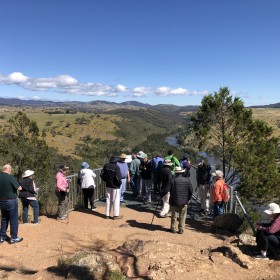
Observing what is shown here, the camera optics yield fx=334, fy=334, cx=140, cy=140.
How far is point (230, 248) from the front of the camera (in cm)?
613

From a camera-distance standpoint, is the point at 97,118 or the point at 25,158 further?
the point at 97,118

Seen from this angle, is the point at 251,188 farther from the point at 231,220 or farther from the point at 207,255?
the point at 207,255

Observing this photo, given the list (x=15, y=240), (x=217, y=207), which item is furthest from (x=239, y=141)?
(x=15, y=240)

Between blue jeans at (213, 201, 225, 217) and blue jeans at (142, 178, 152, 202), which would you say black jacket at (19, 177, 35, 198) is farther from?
blue jeans at (213, 201, 225, 217)

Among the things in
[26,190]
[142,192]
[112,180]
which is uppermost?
[112,180]

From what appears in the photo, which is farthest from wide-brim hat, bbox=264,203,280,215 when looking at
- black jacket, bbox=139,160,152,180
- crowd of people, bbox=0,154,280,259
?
black jacket, bbox=139,160,152,180

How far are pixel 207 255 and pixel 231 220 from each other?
7.50 feet

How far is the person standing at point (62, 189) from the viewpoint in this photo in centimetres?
855

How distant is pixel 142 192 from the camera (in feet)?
36.7

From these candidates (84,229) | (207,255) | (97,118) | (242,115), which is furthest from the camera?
(97,118)

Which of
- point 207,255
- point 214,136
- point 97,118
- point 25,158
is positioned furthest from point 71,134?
point 207,255

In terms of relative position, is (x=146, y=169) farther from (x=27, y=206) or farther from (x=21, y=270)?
(x=21, y=270)

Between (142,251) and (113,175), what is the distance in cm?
302

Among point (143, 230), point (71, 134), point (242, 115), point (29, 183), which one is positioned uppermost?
point (242, 115)
